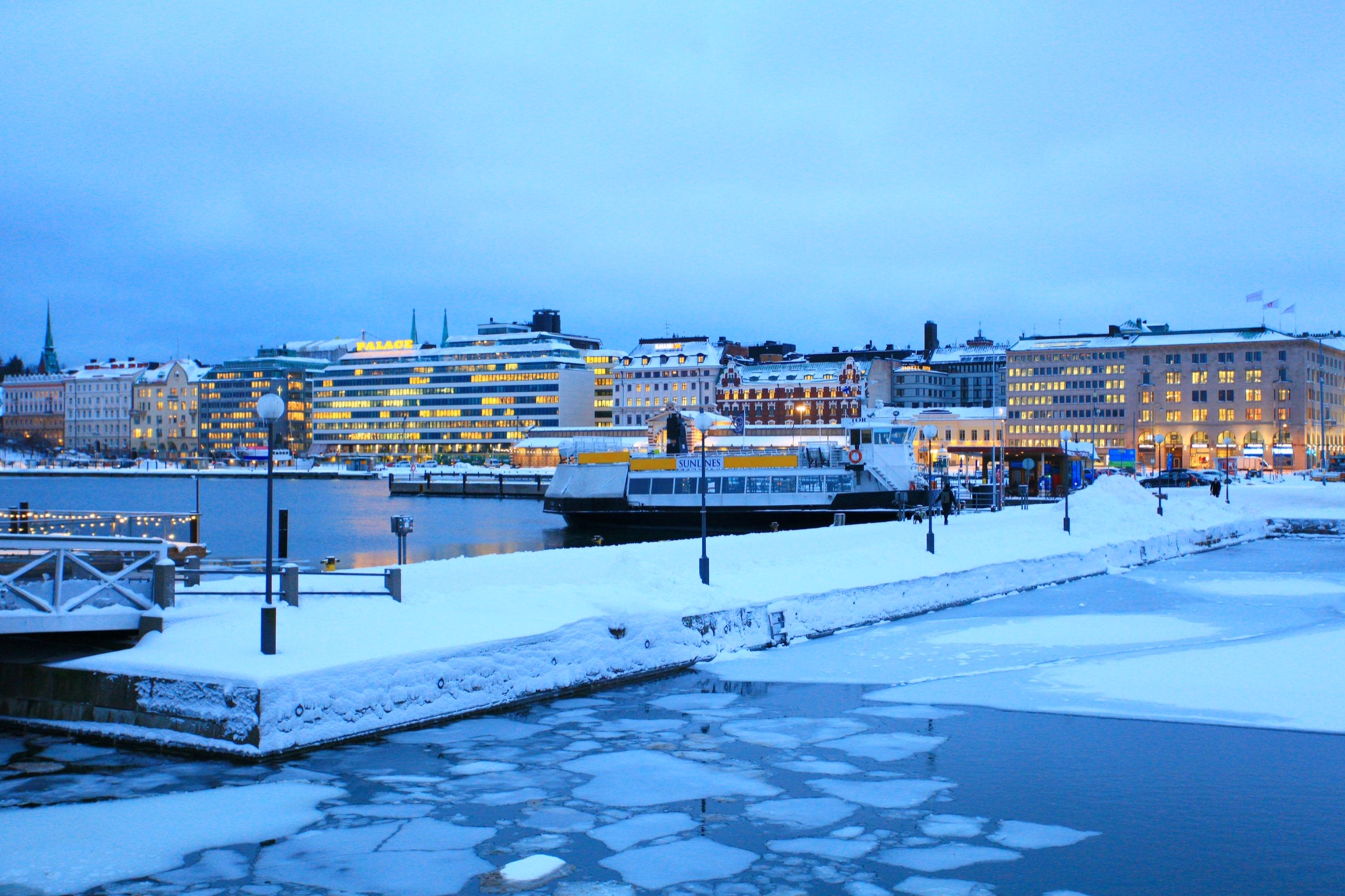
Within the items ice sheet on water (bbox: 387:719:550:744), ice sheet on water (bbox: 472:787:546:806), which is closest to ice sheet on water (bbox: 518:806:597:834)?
ice sheet on water (bbox: 472:787:546:806)

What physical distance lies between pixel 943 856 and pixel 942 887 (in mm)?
827

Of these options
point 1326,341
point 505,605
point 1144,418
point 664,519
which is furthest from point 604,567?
point 1326,341

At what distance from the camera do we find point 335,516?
276ft

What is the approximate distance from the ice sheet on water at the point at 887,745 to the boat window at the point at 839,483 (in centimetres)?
4417

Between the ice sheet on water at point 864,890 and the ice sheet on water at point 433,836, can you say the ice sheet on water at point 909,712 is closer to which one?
the ice sheet on water at point 864,890

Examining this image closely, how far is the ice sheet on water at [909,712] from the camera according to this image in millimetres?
16969

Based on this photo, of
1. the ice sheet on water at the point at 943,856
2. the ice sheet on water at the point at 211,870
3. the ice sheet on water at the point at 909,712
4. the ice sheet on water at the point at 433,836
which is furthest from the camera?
the ice sheet on water at the point at 909,712

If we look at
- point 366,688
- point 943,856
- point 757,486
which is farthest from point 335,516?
point 943,856

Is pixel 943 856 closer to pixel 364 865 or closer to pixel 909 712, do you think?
pixel 364 865

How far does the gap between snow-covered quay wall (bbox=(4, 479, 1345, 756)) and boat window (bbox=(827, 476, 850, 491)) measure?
26269mm

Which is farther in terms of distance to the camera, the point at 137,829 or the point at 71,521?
the point at 71,521

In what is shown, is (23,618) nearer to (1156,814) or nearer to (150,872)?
(150,872)

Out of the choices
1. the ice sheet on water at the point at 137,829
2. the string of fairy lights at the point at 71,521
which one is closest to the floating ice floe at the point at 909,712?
the ice sheet on water at the point at 137,829

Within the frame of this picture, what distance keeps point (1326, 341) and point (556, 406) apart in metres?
107
